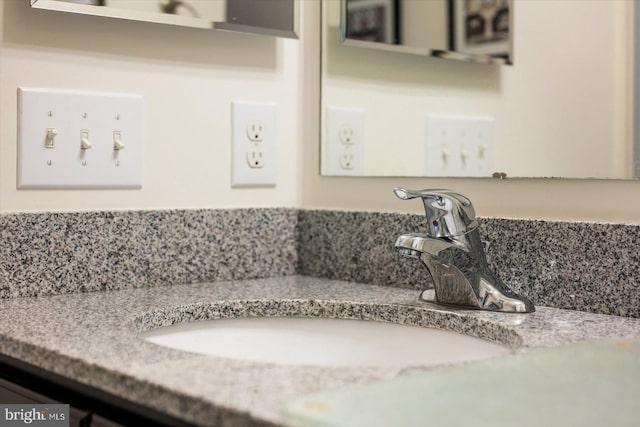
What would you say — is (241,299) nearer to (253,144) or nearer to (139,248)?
(139,248)

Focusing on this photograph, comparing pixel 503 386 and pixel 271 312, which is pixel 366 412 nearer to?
pixel 503 386

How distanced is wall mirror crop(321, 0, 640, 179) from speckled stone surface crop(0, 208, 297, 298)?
0.16 metres

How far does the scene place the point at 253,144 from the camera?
1337mm

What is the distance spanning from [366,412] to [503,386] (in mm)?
136

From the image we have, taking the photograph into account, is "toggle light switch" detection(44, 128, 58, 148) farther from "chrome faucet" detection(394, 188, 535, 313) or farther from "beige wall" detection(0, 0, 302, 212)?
"chrome faucet" detection(394, 188, 535, 313)

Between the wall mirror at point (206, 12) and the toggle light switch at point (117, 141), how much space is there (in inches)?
6.4

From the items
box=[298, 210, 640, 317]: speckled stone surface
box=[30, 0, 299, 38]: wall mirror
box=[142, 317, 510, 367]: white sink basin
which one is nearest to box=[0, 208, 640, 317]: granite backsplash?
box=[298, 210, 640, 317]: speckled stone surface

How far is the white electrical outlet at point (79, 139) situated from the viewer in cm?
111

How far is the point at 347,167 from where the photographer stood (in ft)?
4.38

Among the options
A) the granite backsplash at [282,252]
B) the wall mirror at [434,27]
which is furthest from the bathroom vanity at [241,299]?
the wall mirror at [434,27]

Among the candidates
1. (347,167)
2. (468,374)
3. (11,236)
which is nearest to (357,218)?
(347,167)

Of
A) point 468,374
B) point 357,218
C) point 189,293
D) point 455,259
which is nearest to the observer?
point 468,374

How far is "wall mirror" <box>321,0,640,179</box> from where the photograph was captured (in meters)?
0.99

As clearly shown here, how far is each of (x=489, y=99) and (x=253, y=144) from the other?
1.31ft
